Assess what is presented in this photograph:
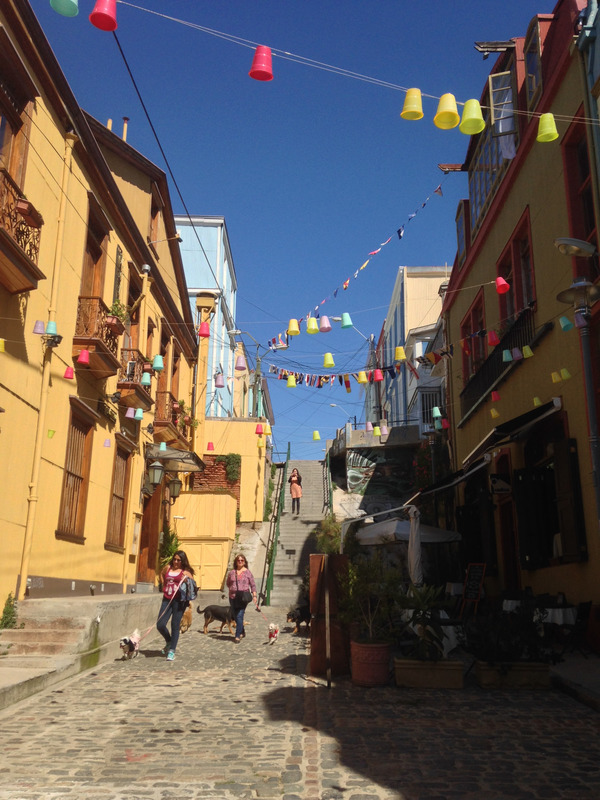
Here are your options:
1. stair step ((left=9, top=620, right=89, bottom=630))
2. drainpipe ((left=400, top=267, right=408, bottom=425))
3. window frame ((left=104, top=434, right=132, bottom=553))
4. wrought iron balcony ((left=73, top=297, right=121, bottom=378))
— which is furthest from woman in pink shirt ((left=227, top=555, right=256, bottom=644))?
drainpipe ((left=400, top=267, right=408, bottom=425))

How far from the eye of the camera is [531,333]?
12.3 m

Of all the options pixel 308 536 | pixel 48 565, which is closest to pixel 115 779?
pixel 48 565

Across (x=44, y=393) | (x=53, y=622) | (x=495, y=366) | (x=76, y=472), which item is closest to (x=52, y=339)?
(x=44, y=393)

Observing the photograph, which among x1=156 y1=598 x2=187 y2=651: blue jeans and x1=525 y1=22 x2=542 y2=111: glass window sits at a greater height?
x1=525 y1=22 x2=542 y2=111: glass window

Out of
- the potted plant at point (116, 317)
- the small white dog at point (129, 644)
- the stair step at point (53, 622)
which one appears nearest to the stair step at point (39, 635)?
the stair step at point (53, 622)

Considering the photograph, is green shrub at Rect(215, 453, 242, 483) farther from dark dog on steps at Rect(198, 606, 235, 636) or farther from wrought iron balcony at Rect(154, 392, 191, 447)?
dark dog on steps at Rect(198, 606, 235, 636)

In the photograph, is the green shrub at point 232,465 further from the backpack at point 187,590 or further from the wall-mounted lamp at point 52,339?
the wall-mounted lamp at point 52,339

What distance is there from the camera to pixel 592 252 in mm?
8508

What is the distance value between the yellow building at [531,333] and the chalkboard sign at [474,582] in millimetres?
481

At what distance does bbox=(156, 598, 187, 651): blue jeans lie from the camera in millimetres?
10945

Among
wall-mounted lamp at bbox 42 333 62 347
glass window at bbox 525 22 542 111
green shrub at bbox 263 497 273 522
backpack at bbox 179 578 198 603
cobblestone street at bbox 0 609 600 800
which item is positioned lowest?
cobblestone street at bbox 0 609 600 800

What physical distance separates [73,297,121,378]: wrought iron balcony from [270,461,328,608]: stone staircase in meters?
7.70

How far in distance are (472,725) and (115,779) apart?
125 inches

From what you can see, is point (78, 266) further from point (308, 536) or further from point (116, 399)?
point (308, 536)
